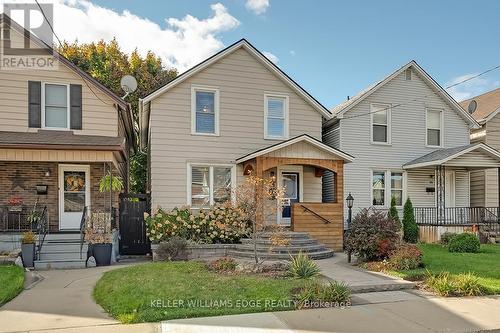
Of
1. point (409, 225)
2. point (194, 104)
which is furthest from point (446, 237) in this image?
point (194, 104)

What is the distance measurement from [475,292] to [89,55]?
26.7m

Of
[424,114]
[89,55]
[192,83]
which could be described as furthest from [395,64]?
[89,55]

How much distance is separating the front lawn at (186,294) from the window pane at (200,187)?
20.1 feet

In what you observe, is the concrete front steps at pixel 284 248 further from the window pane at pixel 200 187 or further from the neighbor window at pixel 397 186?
the neighbor window at pixel 397 186

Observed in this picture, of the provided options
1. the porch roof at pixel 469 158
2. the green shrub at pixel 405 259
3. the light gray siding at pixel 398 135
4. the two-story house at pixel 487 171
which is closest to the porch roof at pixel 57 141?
the green shrub at pixel 405 259

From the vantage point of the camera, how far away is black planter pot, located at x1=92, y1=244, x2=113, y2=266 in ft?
37.8

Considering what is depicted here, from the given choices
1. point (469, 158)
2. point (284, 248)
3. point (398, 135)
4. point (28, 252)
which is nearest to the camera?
point (28, 252)

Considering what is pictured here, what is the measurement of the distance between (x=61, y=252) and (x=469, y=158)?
52.8ft

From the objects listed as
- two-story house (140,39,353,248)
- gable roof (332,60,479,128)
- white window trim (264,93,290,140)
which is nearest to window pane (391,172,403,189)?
gable roof (332,60,479,128)

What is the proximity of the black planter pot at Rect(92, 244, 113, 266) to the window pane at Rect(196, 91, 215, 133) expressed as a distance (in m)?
5.72

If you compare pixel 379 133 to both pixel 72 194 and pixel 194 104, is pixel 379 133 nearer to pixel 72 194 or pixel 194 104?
pixel 194 104

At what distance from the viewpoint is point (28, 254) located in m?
10.9

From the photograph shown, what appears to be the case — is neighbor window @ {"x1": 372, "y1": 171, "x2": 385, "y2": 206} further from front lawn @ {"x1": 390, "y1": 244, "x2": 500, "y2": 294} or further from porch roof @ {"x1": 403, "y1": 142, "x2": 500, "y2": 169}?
front lawn @ {"x1": 390, "y1": 244, "x2": 500, "y2": 294}

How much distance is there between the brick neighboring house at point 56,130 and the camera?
525 inches
